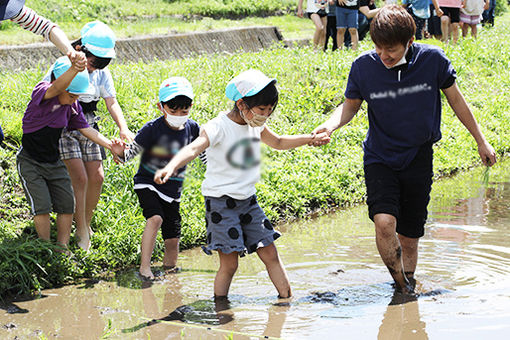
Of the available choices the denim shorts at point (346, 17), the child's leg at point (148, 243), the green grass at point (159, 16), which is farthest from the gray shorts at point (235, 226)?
the denim shorts at point (346, 17)

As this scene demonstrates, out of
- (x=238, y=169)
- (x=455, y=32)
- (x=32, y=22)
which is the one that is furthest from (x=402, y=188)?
(x=455, y=32)

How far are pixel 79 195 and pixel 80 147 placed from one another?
36 cm

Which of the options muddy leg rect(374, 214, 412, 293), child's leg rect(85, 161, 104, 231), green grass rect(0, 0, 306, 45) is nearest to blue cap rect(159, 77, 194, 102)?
child's leg rect(85, 161, 104, 231)

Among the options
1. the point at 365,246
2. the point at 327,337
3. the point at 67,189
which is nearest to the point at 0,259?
the point at 67,189

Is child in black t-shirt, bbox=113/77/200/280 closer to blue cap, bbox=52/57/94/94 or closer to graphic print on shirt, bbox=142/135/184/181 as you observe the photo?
graphic print on shirt, bbox=142/135/184/181

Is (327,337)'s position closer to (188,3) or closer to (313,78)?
(313,78)

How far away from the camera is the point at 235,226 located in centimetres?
454

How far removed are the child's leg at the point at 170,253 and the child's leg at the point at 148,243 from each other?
0.29m

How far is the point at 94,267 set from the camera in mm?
5375

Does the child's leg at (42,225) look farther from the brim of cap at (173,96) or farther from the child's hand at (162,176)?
the child's hand at (162,176)

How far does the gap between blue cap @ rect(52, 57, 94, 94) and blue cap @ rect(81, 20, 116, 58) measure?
24 centimetres

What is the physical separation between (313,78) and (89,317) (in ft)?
20.2

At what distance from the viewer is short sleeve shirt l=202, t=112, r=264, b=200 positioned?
4348mm

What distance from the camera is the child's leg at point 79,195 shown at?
5438 mm
